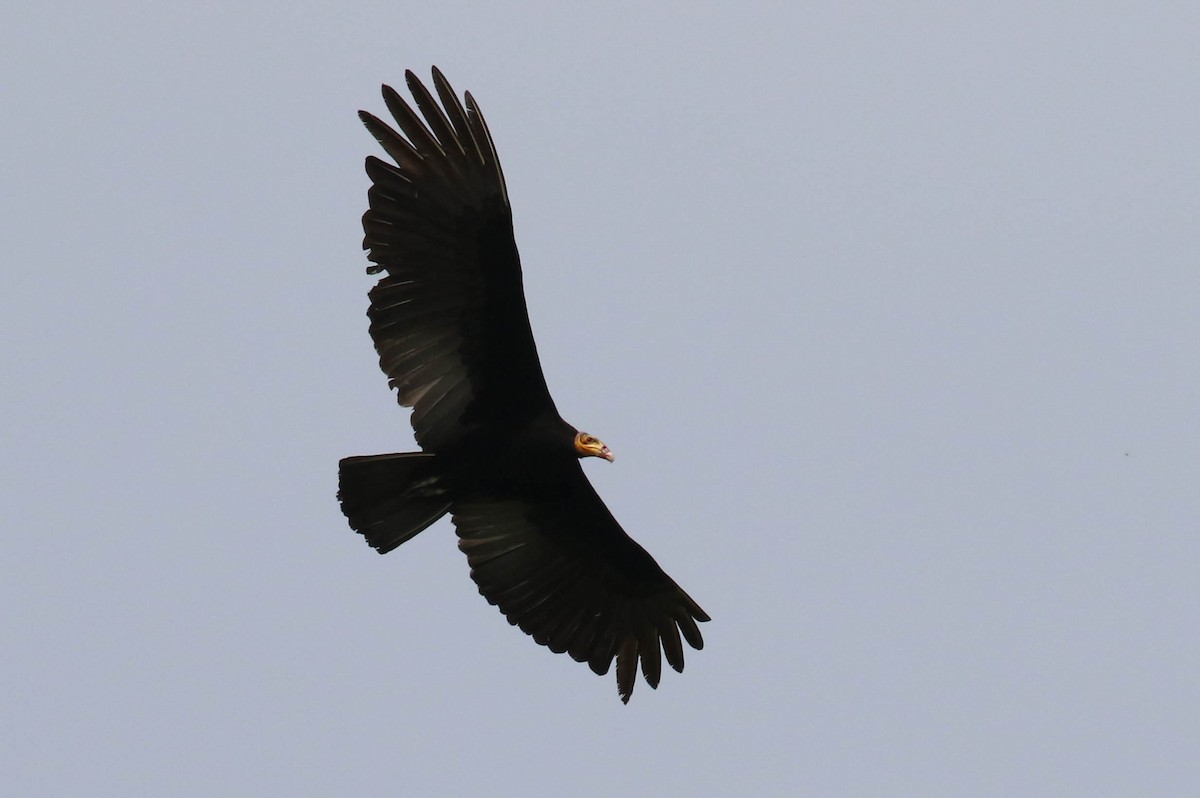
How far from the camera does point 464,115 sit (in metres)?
14.1

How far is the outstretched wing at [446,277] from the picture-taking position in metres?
14.2

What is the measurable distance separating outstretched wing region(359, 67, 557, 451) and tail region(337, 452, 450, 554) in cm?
24

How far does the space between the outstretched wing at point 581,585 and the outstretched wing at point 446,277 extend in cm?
128

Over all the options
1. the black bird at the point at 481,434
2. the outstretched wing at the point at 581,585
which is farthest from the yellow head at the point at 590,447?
the outstretched wing at the point at 581,585

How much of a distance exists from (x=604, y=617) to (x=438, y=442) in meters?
2.39

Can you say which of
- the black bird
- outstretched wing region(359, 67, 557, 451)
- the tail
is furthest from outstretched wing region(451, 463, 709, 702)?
outstretched wing region(359, 67, 557, 451)

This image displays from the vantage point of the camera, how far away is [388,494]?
1485 centimetres

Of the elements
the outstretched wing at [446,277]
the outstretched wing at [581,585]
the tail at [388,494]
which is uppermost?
the outstretched wing at [446,277]

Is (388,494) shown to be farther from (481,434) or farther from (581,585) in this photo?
(581,585)

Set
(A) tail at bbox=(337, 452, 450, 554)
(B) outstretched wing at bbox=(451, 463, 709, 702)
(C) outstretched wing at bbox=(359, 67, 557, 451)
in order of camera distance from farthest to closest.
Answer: (B) outstretched wing at bbox=(451, 463, 709, 702) < (A) tail at bbox=(337, 452, 450, 554) < (C) outstretched wing at bbox=(359, 67, 557, 451)

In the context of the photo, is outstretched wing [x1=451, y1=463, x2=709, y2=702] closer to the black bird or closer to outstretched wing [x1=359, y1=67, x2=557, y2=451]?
the black bird

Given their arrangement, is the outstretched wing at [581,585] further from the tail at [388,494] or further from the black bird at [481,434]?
the tail at [388,494]

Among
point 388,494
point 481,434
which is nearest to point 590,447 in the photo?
point 481,434

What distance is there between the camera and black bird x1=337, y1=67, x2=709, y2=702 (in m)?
14.2
